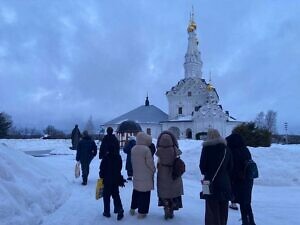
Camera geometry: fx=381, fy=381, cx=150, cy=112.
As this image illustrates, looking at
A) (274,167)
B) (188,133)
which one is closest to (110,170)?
(274,167)

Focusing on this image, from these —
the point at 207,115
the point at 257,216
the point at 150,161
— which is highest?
the point at 207,115

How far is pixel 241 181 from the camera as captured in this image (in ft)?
24.4

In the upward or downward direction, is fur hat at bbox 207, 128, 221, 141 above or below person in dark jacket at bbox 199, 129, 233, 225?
above

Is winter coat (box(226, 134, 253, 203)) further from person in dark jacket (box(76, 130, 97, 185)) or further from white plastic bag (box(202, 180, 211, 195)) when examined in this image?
person in dark jacket (box(76, 130, 97, 185))

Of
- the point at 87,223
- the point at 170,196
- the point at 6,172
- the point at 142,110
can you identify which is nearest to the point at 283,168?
the point at 170,196

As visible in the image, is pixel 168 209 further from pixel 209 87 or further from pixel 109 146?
pixel 209 87

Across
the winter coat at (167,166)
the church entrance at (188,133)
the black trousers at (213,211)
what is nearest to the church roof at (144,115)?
the church entrance at (188,133)

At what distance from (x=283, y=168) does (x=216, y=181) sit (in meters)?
9.98

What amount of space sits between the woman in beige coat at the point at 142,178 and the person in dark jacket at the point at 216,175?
1668 millimetres

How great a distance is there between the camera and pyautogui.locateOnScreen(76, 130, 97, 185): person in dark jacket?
13.1 metres

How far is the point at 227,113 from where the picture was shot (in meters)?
67.4

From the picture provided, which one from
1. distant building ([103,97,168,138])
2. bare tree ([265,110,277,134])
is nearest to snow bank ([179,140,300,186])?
distant building ([103,97,168,138])

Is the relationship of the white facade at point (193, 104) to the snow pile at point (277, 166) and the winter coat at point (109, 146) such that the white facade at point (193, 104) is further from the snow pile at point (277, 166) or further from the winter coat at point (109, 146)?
the winter coat at point (109, 146)

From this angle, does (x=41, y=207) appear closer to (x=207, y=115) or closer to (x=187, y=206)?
(x=187, y=206)
